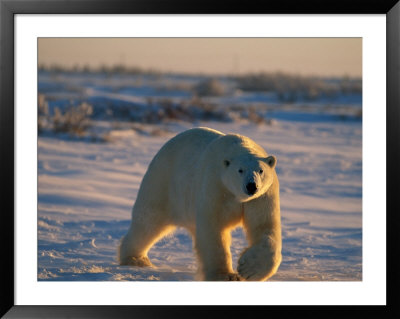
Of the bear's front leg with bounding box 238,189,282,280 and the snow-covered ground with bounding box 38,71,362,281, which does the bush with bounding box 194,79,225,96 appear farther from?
the bear's front leg with bounding box 238,189,282,280

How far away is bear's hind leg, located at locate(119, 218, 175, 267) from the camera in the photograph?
19.8 ft

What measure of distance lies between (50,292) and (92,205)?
3.65 metres

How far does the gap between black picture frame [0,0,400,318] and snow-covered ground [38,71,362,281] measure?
50cm

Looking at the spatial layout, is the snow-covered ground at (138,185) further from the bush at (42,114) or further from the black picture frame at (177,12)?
the black picture frame at (177,12)

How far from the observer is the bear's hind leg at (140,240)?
19.8 feet

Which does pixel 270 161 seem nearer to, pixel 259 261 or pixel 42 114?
pixel 259 261

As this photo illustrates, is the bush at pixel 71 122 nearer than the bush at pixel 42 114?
Yes

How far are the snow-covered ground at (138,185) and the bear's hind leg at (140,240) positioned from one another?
0.47 feet

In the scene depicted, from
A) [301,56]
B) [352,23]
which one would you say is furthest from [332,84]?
Result: [352,23]

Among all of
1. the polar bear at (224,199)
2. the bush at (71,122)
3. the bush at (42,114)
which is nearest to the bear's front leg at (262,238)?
the polar bear at (224,199)

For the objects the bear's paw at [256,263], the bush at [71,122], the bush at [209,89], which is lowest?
the bear's paw at [256,263]

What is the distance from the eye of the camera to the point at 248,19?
16.6 ft

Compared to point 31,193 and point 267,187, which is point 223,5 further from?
point 31,193

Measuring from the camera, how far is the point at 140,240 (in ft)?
20.0
